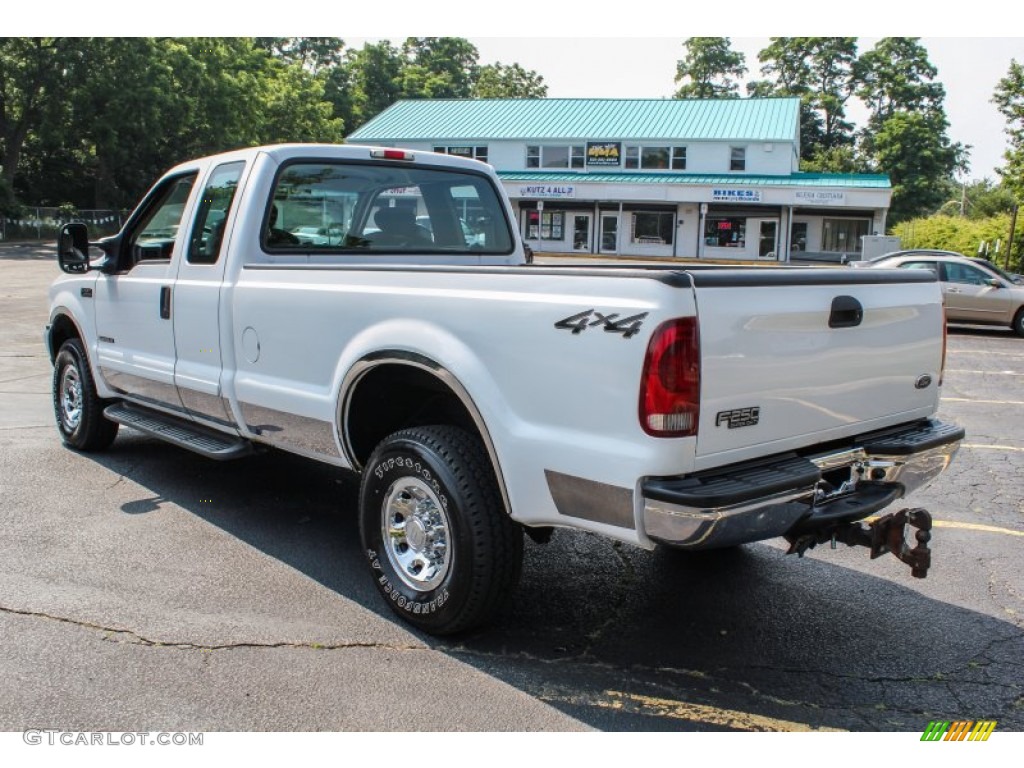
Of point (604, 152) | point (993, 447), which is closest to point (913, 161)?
point (604, 152)

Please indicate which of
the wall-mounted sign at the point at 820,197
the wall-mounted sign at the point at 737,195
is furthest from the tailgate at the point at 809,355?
the wall-mounted sign at the point at 737,195

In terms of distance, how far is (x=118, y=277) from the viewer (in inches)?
234

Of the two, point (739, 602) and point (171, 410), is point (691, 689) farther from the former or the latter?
point (171, 410)

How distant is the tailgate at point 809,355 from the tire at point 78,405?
4914 mm

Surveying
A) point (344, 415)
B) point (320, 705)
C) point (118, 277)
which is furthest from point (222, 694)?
point (118, 277)

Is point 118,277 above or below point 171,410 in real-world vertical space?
above

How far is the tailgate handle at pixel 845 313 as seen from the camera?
352 cm

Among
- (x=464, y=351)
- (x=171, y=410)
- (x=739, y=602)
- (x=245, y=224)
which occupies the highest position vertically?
(x=245, y=224)

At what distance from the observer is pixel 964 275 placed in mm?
16578

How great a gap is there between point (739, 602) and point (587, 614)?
2.49 feet

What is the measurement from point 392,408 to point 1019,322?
50.9ft

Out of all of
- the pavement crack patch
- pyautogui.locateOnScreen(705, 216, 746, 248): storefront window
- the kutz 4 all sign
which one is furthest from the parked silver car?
pyautogui.locateOnScreen(705, 216, 746, 248): storefront window

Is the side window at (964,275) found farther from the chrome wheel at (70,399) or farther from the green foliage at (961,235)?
the chrome wheel at (70,399)

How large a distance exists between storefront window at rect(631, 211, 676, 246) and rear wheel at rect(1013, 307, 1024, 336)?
30.9 meters
